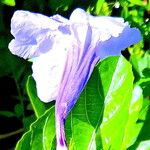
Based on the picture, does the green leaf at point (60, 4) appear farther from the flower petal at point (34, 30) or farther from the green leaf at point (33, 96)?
the flower petal at point (34, 30)

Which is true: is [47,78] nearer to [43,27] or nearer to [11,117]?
[43,27]

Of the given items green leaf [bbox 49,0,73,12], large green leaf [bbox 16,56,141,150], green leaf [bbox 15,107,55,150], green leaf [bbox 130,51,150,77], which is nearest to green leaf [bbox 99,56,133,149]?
large green leaf [bbox 16,56,141,150]

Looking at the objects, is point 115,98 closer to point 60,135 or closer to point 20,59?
point 60,135

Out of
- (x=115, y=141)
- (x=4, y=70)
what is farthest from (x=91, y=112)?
(x=4, y=70)

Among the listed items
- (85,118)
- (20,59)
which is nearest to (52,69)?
(85,118)

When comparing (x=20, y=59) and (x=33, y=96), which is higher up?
(x=33, y=96)

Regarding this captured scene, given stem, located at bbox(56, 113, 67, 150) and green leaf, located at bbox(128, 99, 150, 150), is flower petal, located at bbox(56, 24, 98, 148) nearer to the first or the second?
stem, located at bbox(56, 113, 67, 150)
